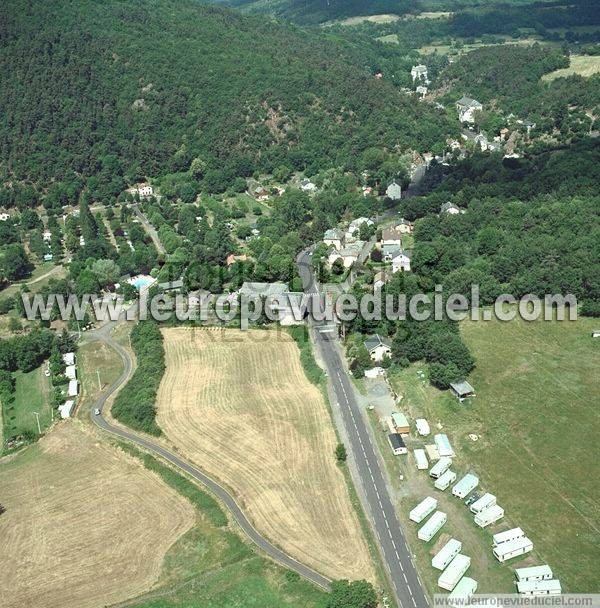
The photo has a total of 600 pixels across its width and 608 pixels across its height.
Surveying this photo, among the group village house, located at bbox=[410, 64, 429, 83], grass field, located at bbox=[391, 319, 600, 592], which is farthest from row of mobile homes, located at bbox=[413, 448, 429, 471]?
village house, located at bbox=[410, 64, 429, 83]

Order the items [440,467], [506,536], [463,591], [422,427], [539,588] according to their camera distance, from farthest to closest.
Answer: [422,427], [440,467], [506,536], [463,591], [539,588]

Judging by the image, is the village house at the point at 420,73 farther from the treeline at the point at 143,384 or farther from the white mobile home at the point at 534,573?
the white mobile home at the point at 534,573

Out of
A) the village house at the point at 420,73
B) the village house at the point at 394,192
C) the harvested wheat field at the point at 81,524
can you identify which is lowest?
the harvested wheat field at the point at 81,524

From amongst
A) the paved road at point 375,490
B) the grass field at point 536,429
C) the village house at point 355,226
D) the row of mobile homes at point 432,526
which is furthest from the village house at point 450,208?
the row of mobile homes at point 432,526

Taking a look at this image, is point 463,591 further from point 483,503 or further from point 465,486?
point 465,486

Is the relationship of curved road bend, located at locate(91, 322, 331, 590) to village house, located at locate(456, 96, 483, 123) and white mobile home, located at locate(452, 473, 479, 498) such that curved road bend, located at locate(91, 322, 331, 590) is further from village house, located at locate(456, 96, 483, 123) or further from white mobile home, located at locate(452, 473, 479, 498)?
village house, located at locate(456, 96, 483, 123)

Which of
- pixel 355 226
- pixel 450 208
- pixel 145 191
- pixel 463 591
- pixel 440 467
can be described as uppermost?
pixel 145 191

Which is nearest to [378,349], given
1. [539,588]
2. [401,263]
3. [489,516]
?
[401,263]
